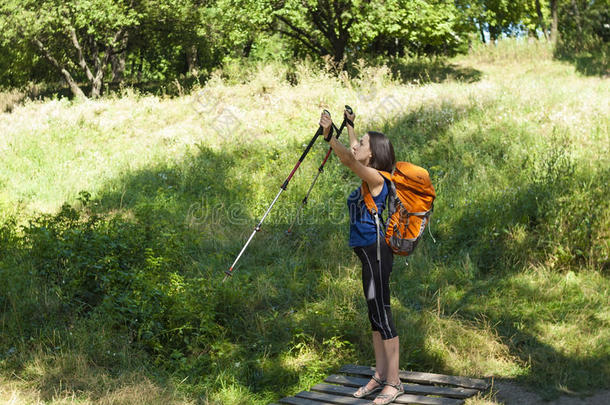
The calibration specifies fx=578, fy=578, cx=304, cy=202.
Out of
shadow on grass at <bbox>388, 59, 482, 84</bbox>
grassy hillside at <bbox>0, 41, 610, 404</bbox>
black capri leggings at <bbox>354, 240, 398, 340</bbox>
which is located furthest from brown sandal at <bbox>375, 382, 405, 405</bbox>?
shadow on grass at <bbox>388, 59, 482, 84</bbox>

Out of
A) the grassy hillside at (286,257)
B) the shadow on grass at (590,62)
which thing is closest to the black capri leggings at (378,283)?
the grassy hillside at (286,257)

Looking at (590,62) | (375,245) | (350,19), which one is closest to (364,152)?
(375,245)

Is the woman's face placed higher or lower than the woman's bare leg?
higher

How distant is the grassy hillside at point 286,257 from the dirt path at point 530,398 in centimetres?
14

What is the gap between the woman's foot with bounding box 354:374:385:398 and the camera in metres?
4.60

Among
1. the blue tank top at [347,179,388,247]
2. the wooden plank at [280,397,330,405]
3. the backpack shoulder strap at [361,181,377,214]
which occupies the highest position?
the backpack shoulder strap at [361,181,377,214]

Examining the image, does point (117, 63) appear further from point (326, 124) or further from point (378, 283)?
point (378, 283)

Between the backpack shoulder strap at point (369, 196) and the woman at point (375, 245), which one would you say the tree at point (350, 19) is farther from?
the backpack shoulder strap at point (369, 196)

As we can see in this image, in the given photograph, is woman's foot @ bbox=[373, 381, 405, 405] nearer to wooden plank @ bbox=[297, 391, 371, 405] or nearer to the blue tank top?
wooden plank @ bbox=[297, 391, 371, 405]

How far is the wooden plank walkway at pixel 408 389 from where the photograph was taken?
4516 millimetres

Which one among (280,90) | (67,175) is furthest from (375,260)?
(280,90)

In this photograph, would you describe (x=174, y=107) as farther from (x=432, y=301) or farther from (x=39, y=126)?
(x=432, y=301)

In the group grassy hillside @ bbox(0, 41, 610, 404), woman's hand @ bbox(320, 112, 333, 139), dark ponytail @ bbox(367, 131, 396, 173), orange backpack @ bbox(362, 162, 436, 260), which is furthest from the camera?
grassy hillside @ bbox(0, 41, 610, 404)

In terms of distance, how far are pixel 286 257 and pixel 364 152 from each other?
395cm
